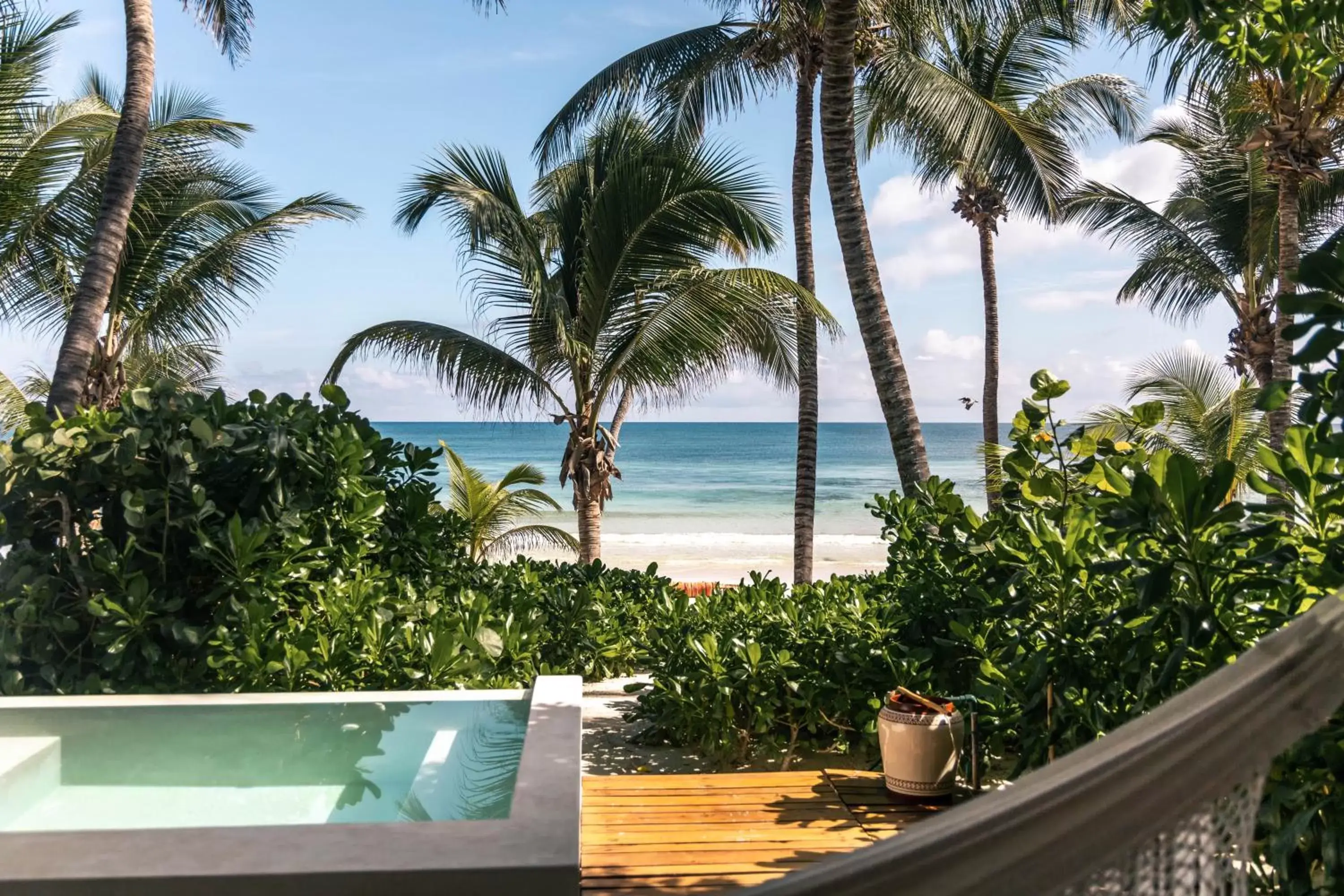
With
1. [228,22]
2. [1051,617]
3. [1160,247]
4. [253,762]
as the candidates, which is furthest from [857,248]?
[1160,247]

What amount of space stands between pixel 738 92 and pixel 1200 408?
1017 centimetres

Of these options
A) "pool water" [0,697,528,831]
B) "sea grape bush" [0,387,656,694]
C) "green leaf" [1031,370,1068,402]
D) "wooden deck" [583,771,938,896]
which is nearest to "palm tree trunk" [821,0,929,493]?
"green leaf" [1031,370,1068,402]

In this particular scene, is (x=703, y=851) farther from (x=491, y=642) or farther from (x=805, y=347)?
(x=805, y=347)

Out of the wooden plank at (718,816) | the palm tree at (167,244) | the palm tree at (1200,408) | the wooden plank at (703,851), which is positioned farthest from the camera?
the palm tree at (1200,408)

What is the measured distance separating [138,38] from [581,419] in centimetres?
479

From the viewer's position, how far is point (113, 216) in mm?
6430

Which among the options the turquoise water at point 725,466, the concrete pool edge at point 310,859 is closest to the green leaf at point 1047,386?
the concrete pool edge at point 310,859

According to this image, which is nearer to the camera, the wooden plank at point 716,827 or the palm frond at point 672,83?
the wooden plank at point 716,827

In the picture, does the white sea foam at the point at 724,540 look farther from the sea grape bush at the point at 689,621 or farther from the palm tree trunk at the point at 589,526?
the sea grape bush at the point at 689,621

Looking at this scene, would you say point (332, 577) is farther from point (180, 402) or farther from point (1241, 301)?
point (1241, 301)

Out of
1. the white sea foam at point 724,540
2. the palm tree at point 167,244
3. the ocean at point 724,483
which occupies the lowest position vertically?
the white sea foam at point 724,540

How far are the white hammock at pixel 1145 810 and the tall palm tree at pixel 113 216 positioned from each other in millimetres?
5579

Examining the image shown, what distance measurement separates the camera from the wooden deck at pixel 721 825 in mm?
2947

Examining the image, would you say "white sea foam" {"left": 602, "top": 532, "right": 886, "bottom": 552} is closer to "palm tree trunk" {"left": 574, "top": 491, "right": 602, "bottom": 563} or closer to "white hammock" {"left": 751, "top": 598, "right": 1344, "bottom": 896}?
"palm tree trunk" {"left": 574, "top": 491, "right": 602, "bottom": 563}
